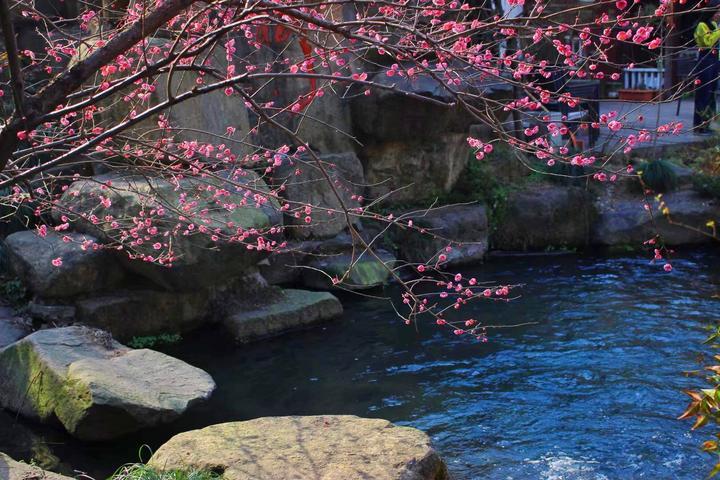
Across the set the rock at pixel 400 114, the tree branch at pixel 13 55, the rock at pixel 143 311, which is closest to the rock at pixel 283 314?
the rock at pixel 143 311

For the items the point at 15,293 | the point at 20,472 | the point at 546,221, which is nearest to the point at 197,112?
the point at 15,293

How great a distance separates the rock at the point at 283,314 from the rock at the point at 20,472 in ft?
13.7

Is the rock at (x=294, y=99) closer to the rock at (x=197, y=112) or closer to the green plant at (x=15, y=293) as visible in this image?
the rock at (x=197, y=112)

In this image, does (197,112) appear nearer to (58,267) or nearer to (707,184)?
(58,267)

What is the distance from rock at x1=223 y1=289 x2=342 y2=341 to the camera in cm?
902

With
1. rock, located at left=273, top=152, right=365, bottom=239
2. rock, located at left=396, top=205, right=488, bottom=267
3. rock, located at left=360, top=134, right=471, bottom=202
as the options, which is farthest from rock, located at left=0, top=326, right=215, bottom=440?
rock, located at left=360, top=134, right=471, bottom=202

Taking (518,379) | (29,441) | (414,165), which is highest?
(414,165)

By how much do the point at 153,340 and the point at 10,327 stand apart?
4.71 ft

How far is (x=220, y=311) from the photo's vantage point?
9.43 m

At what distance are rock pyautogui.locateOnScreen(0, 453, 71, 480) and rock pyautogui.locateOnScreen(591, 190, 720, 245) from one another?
371 inches

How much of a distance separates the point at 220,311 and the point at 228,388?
1867 mm

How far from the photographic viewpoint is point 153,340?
8.95 metres

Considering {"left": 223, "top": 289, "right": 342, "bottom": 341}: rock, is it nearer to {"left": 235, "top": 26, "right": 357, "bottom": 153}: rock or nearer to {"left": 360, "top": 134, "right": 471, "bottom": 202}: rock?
{"left": 235, "top": 26, "right": 357, "bottom": 153}: rock

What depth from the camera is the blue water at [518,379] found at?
6066mm
